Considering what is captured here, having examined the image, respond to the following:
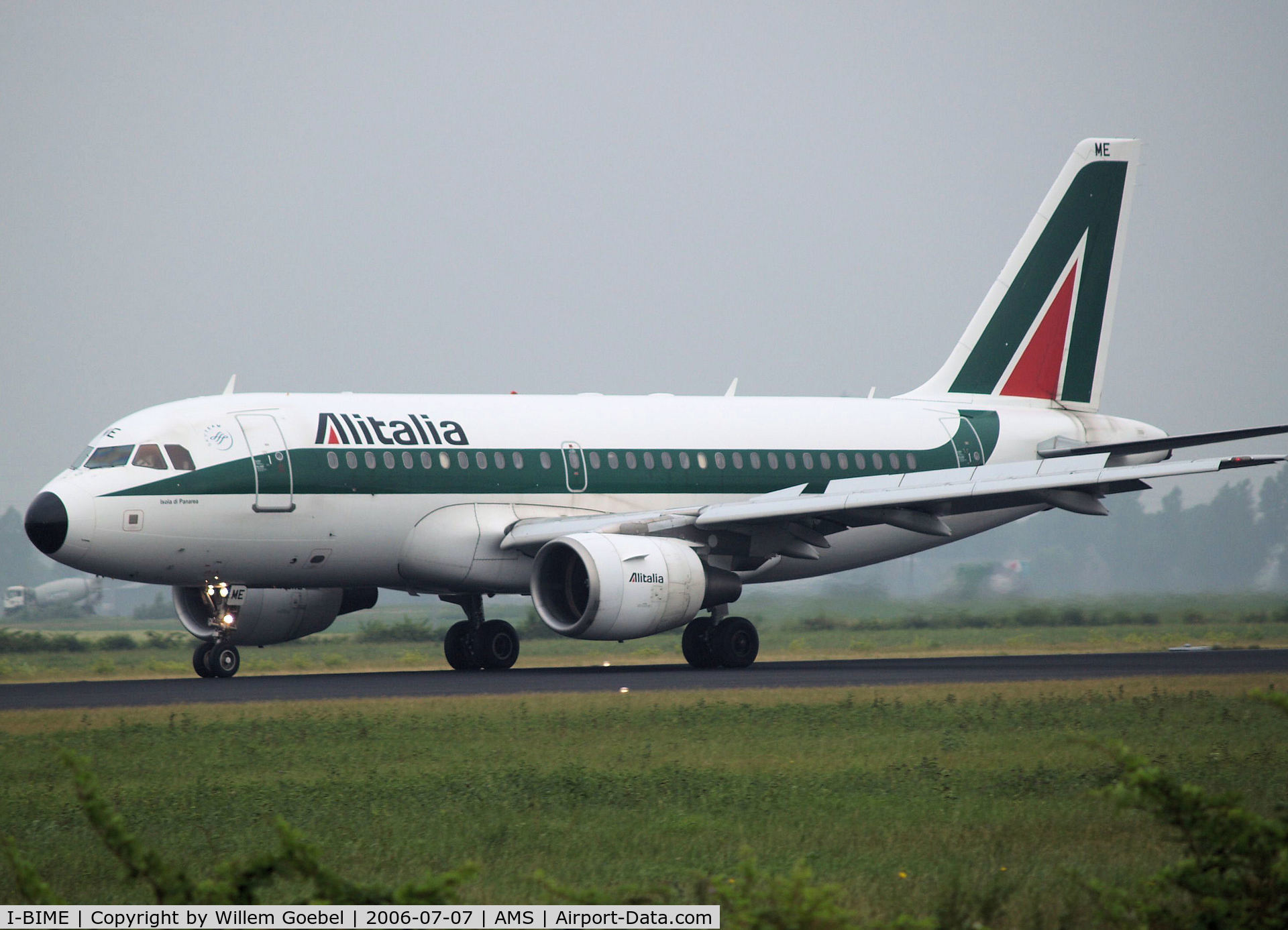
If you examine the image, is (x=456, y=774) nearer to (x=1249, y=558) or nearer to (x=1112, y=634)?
(x=1112, y=634)

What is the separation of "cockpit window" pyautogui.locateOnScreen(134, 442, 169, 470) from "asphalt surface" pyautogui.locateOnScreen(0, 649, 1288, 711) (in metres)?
2.99

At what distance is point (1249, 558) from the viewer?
42.9 meters

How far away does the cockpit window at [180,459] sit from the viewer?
22.6 meters

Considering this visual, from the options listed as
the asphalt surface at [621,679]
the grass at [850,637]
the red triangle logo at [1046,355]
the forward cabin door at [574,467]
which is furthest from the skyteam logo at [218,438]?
the red triangle logo at [1046,355]

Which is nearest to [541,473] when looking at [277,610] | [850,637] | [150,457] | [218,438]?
[277,610]

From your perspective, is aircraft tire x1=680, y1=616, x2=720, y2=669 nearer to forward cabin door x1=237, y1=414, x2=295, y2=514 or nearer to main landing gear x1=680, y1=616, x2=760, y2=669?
main landing gear x1=680, y1=616, x2=760, y2=669

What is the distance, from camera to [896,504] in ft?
78.9

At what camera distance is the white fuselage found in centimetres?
2244

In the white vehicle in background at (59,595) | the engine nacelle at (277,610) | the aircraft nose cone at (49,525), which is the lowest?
the white vehicle in background at (59,595)

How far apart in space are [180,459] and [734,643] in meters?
8.73

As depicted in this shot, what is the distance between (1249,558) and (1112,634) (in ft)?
35.9

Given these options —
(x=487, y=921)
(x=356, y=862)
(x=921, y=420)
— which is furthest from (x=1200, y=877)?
(x=921, y=420)

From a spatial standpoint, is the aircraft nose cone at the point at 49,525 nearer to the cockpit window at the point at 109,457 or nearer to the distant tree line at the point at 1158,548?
the cockpit window at the point at 109,457

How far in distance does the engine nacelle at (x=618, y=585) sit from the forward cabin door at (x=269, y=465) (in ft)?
12.0
